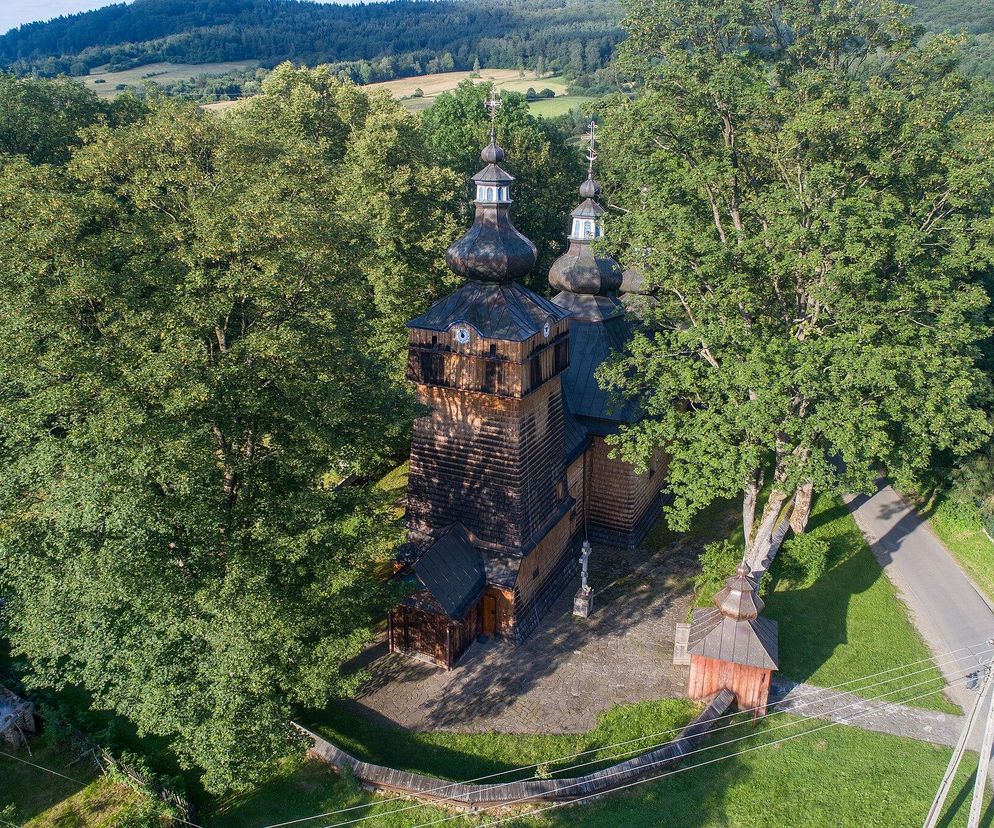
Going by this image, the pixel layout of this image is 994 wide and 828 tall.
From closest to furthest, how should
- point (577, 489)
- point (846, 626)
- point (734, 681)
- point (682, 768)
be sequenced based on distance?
point (682, 768)
point (734, 681)
point (846, 626)
point (577, 489)

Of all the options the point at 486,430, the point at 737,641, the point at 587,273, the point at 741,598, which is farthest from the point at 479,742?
the point at 587,273

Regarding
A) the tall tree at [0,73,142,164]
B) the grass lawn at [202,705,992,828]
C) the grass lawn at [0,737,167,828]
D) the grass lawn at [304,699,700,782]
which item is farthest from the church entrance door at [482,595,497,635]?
the tall tree at [0,73,142,164]

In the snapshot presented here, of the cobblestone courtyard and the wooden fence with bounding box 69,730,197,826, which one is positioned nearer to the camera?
the wooden fence with bounding box 69,730,197,826

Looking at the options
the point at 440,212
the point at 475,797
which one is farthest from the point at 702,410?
the point at 440,212

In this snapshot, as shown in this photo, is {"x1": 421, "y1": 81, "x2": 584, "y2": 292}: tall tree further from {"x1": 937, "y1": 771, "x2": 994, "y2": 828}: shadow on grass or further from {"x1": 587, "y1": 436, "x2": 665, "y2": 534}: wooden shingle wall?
{"x1": 937, "y1": 771, "x2": 994, "y2": 828}: shadow on grass

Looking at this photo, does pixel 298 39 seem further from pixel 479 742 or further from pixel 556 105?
pixel 479 742
